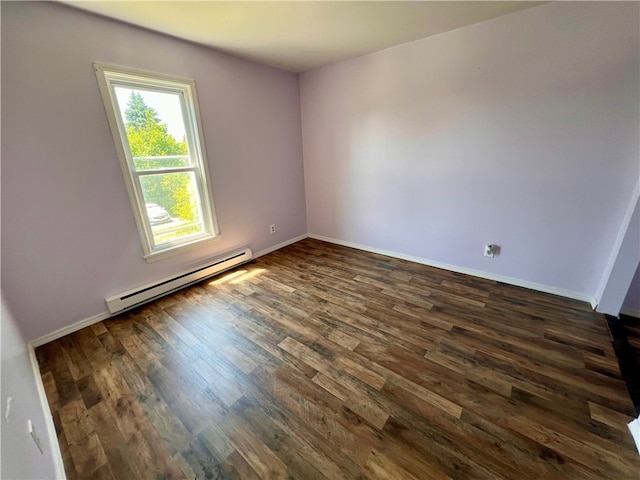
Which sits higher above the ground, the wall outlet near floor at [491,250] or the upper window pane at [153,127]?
the upper window pane at [153,127]

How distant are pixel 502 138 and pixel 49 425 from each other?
150 inches

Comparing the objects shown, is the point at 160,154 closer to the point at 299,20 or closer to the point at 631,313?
the point at 299,20

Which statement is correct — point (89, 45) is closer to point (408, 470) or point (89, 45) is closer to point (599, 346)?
point (408, 470)

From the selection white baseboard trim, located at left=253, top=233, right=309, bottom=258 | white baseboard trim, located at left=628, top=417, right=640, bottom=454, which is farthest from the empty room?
white baseboard trim, located at left=253, top=233, right=309, bottom=258

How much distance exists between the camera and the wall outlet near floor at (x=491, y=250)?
8.93 ft

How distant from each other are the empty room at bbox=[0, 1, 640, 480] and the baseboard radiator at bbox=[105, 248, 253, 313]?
3 cm

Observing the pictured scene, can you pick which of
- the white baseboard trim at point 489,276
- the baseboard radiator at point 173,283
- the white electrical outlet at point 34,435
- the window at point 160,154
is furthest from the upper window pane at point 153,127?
the white baseboard trim at point 489,276

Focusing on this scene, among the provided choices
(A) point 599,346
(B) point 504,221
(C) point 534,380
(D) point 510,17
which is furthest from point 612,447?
(D) point 510,17

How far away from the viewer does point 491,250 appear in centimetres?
275

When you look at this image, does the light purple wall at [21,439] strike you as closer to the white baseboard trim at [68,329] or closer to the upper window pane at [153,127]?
the white baseboard trim at [68,329]

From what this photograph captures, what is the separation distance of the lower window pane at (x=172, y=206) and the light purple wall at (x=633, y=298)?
159 inches

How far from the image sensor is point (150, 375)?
5.74 ft

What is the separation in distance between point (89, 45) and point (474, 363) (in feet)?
11.8

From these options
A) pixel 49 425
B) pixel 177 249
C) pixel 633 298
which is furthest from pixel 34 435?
pixel 633 298
